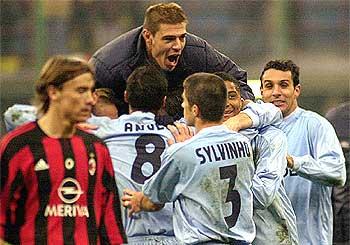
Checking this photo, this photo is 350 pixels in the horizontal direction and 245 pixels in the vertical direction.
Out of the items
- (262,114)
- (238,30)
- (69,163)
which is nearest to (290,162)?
(262,114)

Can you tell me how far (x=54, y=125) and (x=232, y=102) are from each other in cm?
146

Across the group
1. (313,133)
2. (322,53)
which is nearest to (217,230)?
(313,133)

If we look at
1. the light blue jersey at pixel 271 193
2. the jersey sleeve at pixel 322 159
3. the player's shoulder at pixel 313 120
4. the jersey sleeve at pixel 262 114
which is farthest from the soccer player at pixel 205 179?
the player's shoulder at pixel 313 120

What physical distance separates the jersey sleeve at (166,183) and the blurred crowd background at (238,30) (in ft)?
8.37

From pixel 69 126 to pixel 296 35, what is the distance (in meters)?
4.35

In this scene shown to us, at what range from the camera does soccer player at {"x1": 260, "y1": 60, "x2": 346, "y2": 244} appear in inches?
284

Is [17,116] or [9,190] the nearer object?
[9,190]

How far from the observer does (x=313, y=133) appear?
23.9ft

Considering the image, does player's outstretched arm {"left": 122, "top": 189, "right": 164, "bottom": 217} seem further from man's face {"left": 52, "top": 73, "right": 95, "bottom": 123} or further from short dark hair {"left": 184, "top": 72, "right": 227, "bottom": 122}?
man's face {"left": 52, "top": 73, "right": 95, "bottom": 123}

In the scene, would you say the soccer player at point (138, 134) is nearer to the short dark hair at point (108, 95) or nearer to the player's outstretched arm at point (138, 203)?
the player's outstretched arm at point (138, 203)

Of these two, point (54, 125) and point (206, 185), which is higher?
point (54, 125)

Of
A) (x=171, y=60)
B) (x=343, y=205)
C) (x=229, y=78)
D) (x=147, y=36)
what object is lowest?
(x=343, y=205)

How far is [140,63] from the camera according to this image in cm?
682

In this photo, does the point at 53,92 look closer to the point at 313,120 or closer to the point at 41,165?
the point at 41,165
